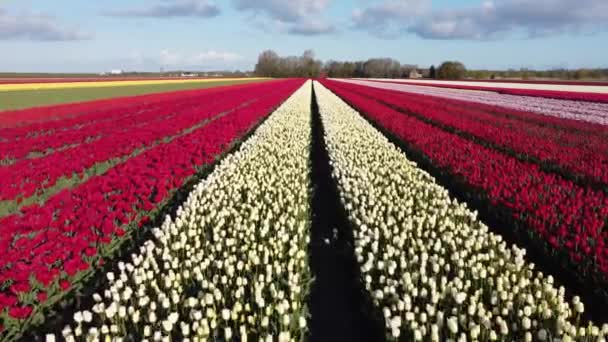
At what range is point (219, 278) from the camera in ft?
17.2

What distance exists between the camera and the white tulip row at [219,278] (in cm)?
410

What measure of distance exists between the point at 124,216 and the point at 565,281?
6242 millimetres

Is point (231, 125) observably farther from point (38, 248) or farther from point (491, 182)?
point (38, 248)

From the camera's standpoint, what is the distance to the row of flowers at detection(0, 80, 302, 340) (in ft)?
16.0

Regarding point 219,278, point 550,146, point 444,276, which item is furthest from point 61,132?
point 444,276

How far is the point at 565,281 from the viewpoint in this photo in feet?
20.2

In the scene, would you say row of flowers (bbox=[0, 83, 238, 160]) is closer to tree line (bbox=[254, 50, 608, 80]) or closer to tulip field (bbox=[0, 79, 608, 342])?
tulip field (bbox=[0, 79, 608, 342])

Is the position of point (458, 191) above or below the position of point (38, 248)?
below

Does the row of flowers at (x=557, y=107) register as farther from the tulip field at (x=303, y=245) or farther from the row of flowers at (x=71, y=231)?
the row of flowers at (x=71, y=231)

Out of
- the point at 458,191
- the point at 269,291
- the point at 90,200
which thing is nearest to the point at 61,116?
the point at 90,200

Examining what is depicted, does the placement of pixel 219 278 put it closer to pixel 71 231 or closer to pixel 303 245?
pixel 303 245

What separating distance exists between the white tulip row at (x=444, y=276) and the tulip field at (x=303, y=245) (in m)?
0.03

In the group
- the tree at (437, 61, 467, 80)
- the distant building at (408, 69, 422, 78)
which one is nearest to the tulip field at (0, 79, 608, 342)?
the tree at (437, 61, 467, 80)

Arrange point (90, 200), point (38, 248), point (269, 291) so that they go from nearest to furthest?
point (269, 291), point (38, 248), point (90, 200)
